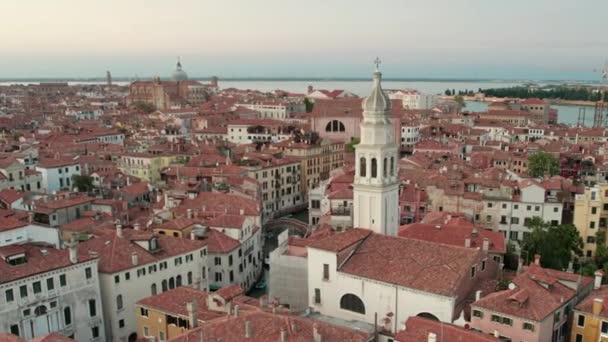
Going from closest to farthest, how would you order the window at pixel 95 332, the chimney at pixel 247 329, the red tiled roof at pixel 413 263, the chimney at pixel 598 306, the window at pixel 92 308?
1. the chimney at pixel 247 329
2. the chimney at pixel 598 306
3. the red tiled roof at pixel 413 263
4. the window at pixel 92 308
5. the window at pixel 95 332

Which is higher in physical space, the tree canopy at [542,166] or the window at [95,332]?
the tree canopy at [542,166]

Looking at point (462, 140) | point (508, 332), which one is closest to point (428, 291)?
point (508, 332)

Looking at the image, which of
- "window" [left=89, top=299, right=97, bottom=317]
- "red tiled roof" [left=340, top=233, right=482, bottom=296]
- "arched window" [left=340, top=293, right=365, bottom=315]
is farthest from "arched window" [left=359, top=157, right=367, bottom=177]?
"window" [left=89, top=299, right=97, bottom=317]

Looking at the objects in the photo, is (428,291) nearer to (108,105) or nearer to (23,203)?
(23,203)

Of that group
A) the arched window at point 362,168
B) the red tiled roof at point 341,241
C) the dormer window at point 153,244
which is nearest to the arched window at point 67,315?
the dormer window at point 153,244

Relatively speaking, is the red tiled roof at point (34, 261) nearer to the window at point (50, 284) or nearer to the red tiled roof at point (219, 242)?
the window at point (50, 284)
